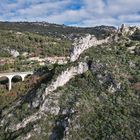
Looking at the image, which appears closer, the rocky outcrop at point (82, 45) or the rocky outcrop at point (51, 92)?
the rocky outcrop at point (51, 92)

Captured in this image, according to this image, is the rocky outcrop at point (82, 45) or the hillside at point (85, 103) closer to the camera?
the hillside at point (85, 103)

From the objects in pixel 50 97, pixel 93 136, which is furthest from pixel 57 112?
pixel 93 136

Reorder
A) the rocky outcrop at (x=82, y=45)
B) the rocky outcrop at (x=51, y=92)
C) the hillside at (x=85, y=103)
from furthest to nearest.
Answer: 1. the rocky outcrop at (x=82, y=45)
2. the rocky outcrop at (x=51, y=92)
3. the hillside at (x=85, y=103)

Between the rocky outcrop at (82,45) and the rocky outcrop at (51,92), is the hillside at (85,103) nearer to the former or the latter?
the rocky outcrop at (51,92)


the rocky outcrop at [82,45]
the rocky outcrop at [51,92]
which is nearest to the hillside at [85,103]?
the rocky outcrop at [51,92]

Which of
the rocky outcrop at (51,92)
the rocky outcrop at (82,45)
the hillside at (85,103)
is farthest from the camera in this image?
the rocky outcrop at (82,45)

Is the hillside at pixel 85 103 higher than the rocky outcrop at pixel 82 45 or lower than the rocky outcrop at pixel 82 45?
lower

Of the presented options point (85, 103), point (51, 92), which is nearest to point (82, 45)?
point (51, 92)

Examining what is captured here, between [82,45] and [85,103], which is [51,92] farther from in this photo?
[82,45]

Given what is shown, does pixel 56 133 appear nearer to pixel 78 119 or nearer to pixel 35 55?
pixel 78 119

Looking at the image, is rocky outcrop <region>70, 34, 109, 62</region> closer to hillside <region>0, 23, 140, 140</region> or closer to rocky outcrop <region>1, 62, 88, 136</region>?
hillside <region>0, 23, 140, 140</region>
